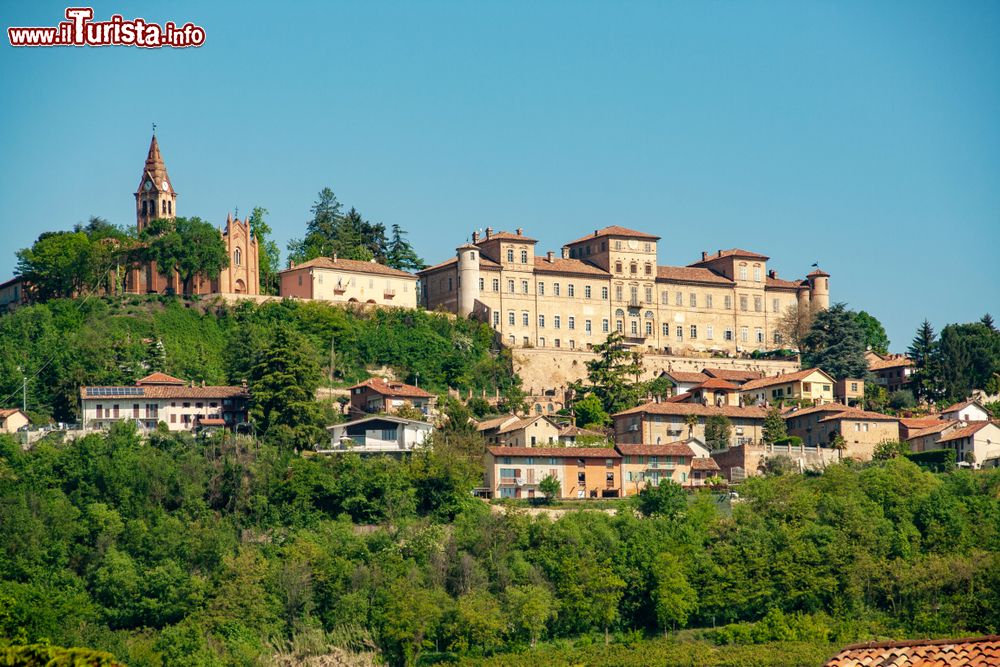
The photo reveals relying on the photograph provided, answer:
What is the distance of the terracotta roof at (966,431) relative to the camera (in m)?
76.9

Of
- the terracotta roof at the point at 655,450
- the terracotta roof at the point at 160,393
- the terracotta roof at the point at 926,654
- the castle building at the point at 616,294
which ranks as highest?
the castle building at the point at 616,294

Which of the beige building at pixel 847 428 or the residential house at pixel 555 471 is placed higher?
the beige building at pixel 847 428

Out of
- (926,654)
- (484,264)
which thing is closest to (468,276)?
(484,264)

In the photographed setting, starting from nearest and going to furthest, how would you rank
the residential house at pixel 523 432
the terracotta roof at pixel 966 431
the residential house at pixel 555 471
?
the residential house at pixel 555 471
the residential house at pixel 523 432
the terracotta roof at pixel 966 431

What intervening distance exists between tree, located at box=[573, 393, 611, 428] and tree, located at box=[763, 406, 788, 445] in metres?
7.34

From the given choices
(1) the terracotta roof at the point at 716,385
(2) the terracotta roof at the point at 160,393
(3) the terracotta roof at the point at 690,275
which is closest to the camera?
(2) the terracotta roof at the point at 160,393

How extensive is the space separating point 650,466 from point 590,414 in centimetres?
796

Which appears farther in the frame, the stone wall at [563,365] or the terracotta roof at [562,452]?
the stone wall at [563,365]

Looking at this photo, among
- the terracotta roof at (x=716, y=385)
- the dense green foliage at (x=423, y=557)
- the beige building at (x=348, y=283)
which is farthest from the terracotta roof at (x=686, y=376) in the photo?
the dense green foliage at (x=423, y=557)

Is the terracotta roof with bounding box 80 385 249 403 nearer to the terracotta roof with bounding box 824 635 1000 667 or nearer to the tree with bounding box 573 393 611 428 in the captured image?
the tree with bounding box 573 393 611 428

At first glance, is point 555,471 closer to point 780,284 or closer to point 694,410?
point 694,410

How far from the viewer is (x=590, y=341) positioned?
Result: 93.6m

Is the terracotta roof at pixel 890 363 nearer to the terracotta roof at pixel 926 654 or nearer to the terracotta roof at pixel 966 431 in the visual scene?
the terracotta roof at pixel 966 431

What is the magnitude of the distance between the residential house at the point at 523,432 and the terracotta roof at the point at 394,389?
124 inches
